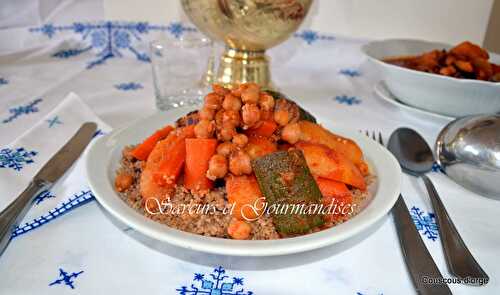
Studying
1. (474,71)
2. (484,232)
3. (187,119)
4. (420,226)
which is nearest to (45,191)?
(187,119)

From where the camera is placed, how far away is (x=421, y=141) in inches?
45.7

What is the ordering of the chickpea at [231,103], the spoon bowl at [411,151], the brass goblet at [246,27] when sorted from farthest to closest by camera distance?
the brass goblet at [246,27], the spoon bowl at [411,151], the chickpea at [231,103]

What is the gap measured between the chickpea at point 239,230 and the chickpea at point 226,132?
18 cm

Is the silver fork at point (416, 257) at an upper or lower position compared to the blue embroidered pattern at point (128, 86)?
upper

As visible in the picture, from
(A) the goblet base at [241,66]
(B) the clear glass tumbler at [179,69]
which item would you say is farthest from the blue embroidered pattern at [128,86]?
(A) the goblet base at [241,66]

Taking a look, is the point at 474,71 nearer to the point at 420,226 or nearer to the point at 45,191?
the point at 420,226

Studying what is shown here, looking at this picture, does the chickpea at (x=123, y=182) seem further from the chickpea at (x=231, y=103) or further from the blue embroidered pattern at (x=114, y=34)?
the blue embroidered pattern at (x=114, y=34)

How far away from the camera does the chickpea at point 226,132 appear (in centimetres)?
84

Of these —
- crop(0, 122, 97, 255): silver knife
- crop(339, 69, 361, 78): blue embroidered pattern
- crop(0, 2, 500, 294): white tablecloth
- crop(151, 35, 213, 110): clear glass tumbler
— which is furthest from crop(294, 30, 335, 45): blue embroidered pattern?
crop(0, 122, 97, 255): silver knife

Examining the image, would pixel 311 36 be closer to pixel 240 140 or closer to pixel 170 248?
pixel 240 140

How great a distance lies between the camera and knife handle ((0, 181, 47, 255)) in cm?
72

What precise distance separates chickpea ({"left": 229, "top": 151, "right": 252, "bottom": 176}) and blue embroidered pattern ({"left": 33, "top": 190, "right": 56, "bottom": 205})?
0.36m

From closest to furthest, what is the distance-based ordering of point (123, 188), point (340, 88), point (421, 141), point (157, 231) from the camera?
1. point (157, 231)
2. point (123, 188)
3. point (421, 141)
4. point (340, 88)

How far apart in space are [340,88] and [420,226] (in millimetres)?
942
